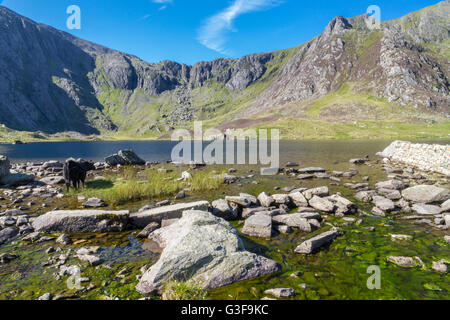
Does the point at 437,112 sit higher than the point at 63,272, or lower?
higher

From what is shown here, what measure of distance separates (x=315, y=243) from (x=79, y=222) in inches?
465

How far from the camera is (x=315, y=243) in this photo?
378 inches

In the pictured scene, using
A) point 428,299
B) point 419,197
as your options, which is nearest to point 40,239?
point 428,299

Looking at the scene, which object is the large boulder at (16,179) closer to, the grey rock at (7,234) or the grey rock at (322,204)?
the grey rock at (7,234)

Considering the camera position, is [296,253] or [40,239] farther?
[40,239]

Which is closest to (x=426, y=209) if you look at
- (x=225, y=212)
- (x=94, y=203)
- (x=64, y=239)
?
(x=225, y=212)

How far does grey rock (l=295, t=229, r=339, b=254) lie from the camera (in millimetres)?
9305

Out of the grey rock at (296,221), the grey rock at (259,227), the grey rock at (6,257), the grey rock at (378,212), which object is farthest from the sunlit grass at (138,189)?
the grey rock at (378,212)

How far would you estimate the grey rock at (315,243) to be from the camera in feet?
30.5

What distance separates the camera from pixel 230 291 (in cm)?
698

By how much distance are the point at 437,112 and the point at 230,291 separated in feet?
691

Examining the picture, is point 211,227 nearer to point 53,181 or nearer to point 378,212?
point 378,212

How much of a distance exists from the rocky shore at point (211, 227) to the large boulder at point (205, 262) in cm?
3
